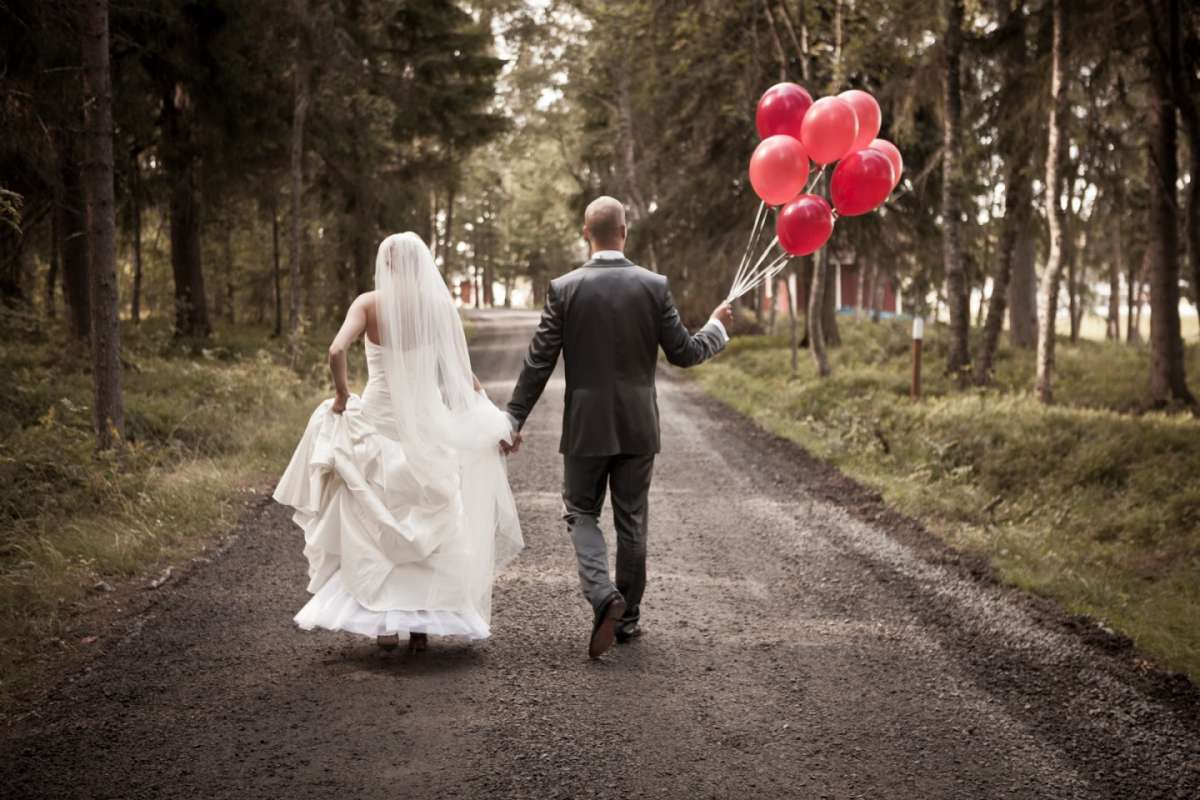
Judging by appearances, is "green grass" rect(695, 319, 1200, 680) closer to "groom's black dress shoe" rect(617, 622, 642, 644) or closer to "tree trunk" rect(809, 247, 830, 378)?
"tree trunk" rect(809, 247, 830, 378)

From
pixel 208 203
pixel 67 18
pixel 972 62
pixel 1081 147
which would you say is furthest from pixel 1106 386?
pixel 208 203

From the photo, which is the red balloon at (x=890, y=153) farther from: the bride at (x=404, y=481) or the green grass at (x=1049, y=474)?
the bride at (x=404, y=481)

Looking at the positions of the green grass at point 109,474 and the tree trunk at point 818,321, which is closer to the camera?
the green grass at point 109,474

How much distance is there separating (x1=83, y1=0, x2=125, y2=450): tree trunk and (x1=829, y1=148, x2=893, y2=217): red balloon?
636cm

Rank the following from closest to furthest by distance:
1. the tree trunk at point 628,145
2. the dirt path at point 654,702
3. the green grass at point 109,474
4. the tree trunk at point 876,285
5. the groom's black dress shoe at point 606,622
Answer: the dirt path at point 654,702
the groom's black dress shoe at point 606,622
the green grass at point 109,474
the tree trunk at point 876,285
the tree trunk at point 628,145

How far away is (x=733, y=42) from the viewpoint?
2048 cm

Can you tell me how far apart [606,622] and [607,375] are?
128 cm

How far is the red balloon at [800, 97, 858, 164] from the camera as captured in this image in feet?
21.4

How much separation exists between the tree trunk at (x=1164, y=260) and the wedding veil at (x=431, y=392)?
409 inches

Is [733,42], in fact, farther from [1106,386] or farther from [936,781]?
[936,781]

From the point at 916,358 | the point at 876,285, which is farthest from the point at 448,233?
the point at 916,358

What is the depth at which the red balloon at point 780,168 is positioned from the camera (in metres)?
6.67

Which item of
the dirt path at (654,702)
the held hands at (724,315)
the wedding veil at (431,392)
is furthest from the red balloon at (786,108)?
the dirt path at (654,702)

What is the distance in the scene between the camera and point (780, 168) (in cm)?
668
